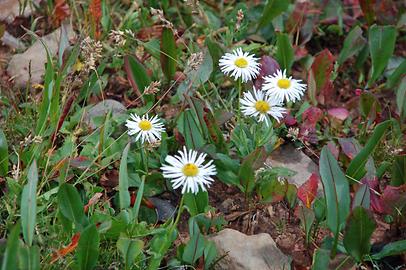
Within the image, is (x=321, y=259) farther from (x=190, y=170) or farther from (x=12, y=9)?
(x=12, y=9)

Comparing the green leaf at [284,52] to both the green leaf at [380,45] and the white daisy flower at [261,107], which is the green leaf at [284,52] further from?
the white daisy flower at [261,107]

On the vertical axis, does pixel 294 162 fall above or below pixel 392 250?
above

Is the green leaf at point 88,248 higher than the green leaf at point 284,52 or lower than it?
lower

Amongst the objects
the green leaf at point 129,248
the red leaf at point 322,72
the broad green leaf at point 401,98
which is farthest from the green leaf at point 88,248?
the broad green leaf at point 401,98

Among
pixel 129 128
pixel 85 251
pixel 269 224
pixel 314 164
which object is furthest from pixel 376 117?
pixel 85 251

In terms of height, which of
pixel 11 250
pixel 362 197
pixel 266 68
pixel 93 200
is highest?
pixel 266 68

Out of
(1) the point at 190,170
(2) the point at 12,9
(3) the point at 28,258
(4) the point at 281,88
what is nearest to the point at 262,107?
(4) the point at 281,88

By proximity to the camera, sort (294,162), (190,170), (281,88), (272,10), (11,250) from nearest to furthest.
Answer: (11,250) < (190,170) < (281,88) < (294,162) < (272,10)
